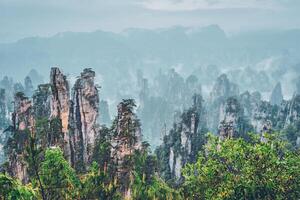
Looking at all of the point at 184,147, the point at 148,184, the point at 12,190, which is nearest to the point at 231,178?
the point at 12,190

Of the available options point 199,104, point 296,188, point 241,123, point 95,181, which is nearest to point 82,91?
point 95,181

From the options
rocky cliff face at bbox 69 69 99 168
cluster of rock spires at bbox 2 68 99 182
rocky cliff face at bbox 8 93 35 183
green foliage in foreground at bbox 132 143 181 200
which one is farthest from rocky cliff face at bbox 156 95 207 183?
rocky cliff face at bbox 8 93 35 183

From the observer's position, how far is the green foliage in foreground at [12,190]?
1862 cm

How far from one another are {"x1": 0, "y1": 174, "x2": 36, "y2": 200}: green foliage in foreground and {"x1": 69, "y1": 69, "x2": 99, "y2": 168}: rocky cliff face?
43070 mm

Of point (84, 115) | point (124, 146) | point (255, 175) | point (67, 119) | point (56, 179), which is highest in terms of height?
point (84, 115)

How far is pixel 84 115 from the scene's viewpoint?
6400 cm

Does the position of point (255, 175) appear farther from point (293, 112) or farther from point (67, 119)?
point (293, 112)

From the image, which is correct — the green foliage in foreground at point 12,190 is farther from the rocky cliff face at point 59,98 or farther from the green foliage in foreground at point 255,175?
the rocky cliff face at point 59,98

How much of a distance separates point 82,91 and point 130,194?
81.9ft

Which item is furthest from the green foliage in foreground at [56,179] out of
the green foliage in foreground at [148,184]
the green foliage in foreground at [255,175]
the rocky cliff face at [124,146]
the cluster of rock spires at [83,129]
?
the green foliage in foreground at [255,175]

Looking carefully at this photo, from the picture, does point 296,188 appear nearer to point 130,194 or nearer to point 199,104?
point 130,194

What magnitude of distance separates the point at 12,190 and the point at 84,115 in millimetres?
45410

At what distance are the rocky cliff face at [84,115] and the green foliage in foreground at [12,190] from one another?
141ft

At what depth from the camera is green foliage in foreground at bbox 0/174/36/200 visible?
18625mm
